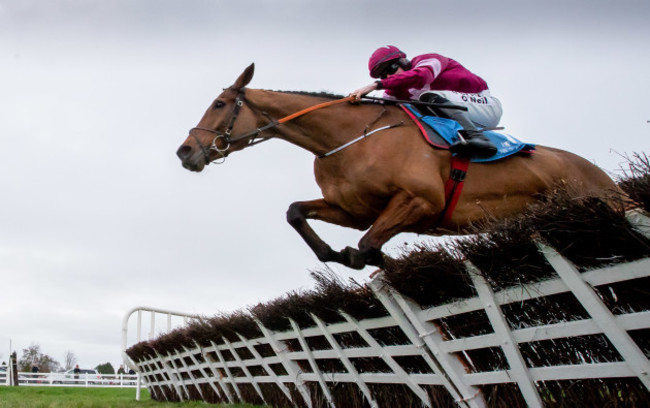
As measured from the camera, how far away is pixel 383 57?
4.81 m

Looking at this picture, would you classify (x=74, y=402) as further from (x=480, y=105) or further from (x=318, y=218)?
(x=480, y=105)

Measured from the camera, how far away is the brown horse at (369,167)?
403 cm

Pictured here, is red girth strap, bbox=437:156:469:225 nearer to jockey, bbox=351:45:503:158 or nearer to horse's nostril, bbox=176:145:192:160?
jockey, bbox=351:45:503:158

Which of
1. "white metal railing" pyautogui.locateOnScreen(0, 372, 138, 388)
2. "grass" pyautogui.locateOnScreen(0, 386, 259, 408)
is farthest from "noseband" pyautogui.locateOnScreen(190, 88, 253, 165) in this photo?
"white metal railing" pyautogui.locateOnScreen(0, 372, 138, 388)

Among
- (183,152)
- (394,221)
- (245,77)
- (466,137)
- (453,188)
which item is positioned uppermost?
(245,77)

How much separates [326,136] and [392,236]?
0.97 meters

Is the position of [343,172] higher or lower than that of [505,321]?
higher

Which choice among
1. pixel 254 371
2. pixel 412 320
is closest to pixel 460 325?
pixel 412 320

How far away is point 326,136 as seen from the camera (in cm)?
444

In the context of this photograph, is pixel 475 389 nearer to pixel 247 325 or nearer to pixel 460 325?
pixel 460 325

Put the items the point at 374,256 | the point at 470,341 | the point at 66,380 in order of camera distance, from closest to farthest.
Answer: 1. the point at 470,341
2. the point at 374,256
3. the point at 66,380

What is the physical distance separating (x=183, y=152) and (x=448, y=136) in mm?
1981

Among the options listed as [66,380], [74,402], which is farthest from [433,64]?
[66,380]

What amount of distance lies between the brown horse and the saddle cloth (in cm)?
6
